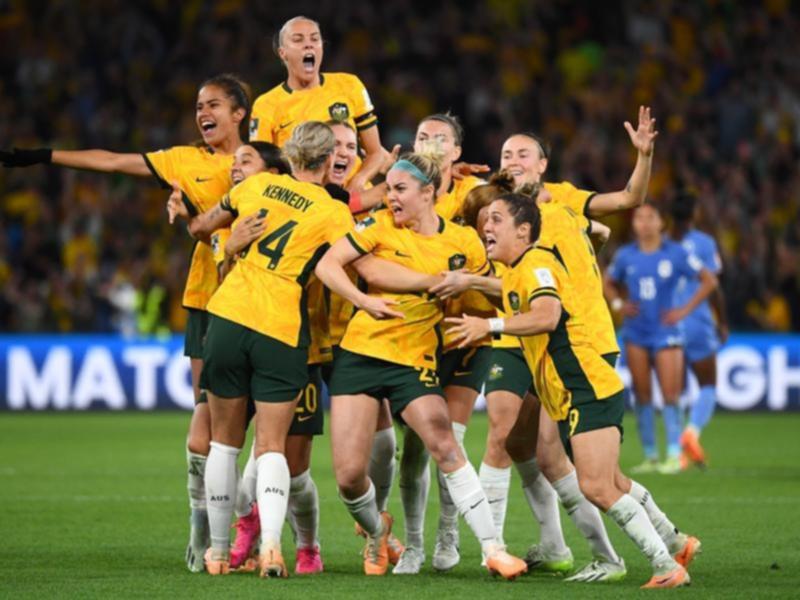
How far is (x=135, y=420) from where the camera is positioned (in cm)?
1991

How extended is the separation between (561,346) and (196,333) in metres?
2.26

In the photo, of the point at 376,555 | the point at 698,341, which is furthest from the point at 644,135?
the point at 698,341

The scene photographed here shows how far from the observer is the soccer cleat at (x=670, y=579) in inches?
303

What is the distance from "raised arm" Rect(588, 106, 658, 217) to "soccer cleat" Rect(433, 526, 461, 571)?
1.92 meters

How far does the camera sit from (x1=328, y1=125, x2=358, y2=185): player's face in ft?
28.7

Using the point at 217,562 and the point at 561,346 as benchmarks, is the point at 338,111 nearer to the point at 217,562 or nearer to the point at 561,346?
the point at 561,346

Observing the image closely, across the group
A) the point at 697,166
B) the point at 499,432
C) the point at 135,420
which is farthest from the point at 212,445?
the point at 697,166

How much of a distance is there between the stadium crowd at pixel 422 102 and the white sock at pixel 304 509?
41.4 feet

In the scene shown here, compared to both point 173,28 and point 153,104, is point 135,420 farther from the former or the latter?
point 173,28

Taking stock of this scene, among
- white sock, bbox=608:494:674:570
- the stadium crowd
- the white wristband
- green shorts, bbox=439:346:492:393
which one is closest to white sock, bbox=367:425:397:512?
green shorts, bbox=439:346:492:393

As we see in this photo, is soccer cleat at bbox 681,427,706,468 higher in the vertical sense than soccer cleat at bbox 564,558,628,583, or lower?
higher

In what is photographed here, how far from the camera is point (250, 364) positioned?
8133mm

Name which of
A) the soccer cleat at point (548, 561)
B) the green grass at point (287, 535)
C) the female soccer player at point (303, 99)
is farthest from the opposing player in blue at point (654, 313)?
the soccer cleat at point (548, 561)

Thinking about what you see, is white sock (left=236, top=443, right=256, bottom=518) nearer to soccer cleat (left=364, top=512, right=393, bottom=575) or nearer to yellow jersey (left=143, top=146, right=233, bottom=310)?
soccer cleat (left=364, top=512, right=393, bottom=575)
